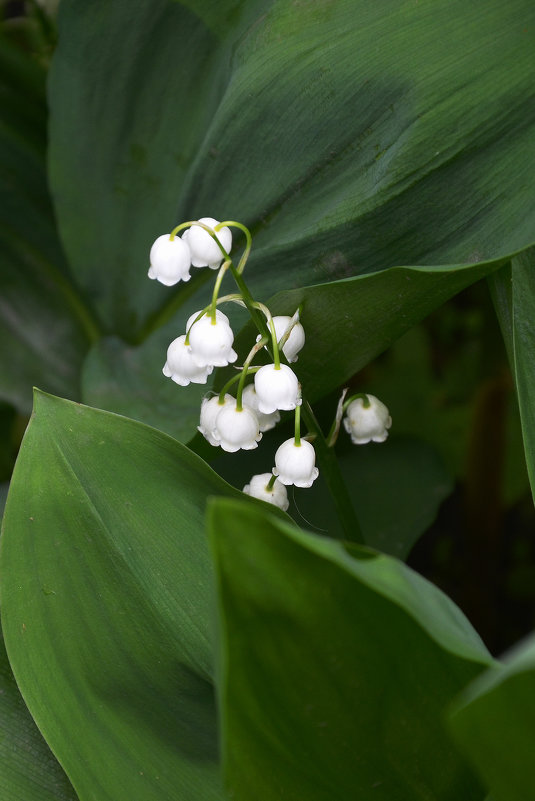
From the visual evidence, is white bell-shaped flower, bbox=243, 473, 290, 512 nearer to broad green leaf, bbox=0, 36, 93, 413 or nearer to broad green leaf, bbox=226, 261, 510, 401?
broad green leaf, bbox=226, 261, 510, 401

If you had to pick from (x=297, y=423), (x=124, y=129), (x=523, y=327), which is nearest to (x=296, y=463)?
(x=297, y=423)

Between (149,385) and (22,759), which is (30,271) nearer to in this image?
(149,385)

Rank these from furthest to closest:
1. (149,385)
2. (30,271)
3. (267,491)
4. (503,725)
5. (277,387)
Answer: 1. (30,271)
2. (149,385)
3. (267,491)
4. (277,387)
5. (503,725)

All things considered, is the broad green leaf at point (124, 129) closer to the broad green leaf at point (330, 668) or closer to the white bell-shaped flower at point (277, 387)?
the white bell-shaped flower at point (277, 387)

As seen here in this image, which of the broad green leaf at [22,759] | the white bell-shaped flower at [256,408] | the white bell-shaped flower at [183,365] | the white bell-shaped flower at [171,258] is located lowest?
the broad green leaf at [22,759]

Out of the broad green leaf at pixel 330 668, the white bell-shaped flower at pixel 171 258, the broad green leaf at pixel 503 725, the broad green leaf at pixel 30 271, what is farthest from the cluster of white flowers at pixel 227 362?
the broad green leaf at pixel 30 271

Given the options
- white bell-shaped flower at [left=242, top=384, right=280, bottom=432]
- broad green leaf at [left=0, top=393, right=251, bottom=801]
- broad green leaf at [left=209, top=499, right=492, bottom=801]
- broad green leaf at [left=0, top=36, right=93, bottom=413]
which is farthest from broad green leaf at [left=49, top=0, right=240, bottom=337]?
broad green leaf at [left=209, top=499, right=492, bottom=801]
